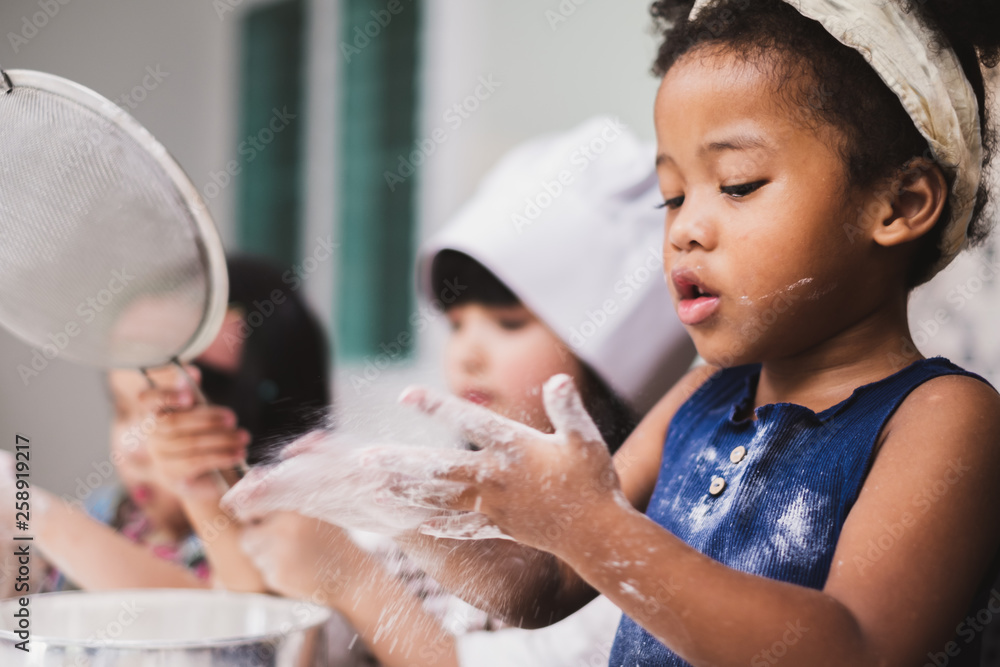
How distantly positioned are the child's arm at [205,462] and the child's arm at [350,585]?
2 cm

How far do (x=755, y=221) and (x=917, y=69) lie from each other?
10 cm

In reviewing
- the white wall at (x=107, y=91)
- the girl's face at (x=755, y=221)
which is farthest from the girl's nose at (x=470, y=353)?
the white wall at (x=107, y=91)

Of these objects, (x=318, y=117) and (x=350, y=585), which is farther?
(x=318, y=117)

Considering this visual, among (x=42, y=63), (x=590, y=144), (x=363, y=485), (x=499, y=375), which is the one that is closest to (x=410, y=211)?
(x=42, y=63)

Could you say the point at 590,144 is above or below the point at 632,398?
above

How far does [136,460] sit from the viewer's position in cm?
85

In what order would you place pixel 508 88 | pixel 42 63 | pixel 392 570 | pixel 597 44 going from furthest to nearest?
pixel 42 63 < pixel 508 88 < pixel 597 44 < pixel 392 570

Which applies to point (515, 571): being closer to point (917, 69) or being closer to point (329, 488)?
point (329, 488)

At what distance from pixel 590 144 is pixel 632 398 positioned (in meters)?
0.23

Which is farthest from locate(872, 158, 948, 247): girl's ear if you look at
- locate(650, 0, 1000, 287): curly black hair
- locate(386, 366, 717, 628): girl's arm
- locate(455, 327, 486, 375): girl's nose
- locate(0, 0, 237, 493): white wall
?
locate(0, 0, 237, 493): white wall

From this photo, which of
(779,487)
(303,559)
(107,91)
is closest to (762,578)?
(779,487)

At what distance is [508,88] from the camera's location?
981 millimetres

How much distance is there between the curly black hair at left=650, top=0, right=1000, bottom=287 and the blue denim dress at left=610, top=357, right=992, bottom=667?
10 centimetres

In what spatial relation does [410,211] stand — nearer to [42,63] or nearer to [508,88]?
[508,88]
